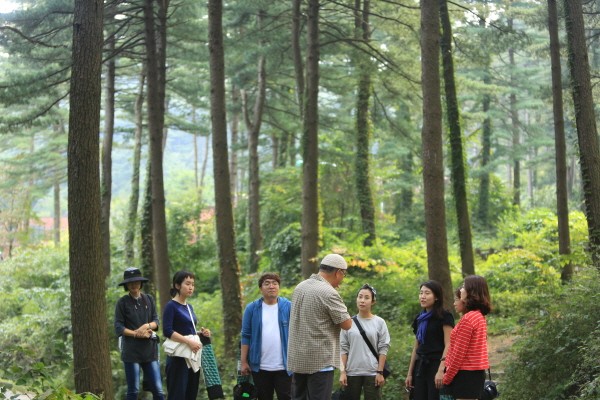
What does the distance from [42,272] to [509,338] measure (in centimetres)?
2082

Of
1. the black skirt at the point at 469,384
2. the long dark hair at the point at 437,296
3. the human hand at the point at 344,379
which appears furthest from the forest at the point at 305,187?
the human hand at the point at 344,379

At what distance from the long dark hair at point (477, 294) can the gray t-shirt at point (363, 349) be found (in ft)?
5.22

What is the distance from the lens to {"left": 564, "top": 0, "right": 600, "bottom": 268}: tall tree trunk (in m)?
12.7

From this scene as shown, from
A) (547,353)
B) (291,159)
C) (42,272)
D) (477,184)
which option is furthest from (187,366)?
(477,184)

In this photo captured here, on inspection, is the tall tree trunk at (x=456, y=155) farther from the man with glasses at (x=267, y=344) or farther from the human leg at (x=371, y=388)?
the man with glasses at (x=267, y=344)

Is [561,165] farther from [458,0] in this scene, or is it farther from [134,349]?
[134,349]

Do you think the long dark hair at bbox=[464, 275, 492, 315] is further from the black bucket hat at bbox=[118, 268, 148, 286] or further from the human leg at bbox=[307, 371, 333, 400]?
the black bucket hat at bbox=[118, 268, 148, 286]

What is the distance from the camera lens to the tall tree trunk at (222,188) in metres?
14.8

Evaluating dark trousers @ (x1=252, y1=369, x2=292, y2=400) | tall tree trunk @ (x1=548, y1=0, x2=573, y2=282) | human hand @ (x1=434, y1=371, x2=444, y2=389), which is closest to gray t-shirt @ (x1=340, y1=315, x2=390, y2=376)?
dark trousers @ (x1=252, y1=369, x2=292, y2=400)

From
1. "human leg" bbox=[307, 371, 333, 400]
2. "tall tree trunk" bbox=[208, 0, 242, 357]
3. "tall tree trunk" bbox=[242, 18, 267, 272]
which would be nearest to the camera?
"human leg" bbox=[307, 371, 333, 400]

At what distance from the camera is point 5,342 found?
60.1 ft

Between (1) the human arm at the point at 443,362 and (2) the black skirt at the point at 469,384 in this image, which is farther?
(1) the human arm at the point at 443,362

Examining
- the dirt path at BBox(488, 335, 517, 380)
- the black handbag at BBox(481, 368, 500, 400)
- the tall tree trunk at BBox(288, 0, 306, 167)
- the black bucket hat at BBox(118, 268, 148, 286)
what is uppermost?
the tall tree trunk at BBox(288, 0, 306, 167)

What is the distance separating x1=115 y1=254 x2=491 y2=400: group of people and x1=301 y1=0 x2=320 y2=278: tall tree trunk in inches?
254
